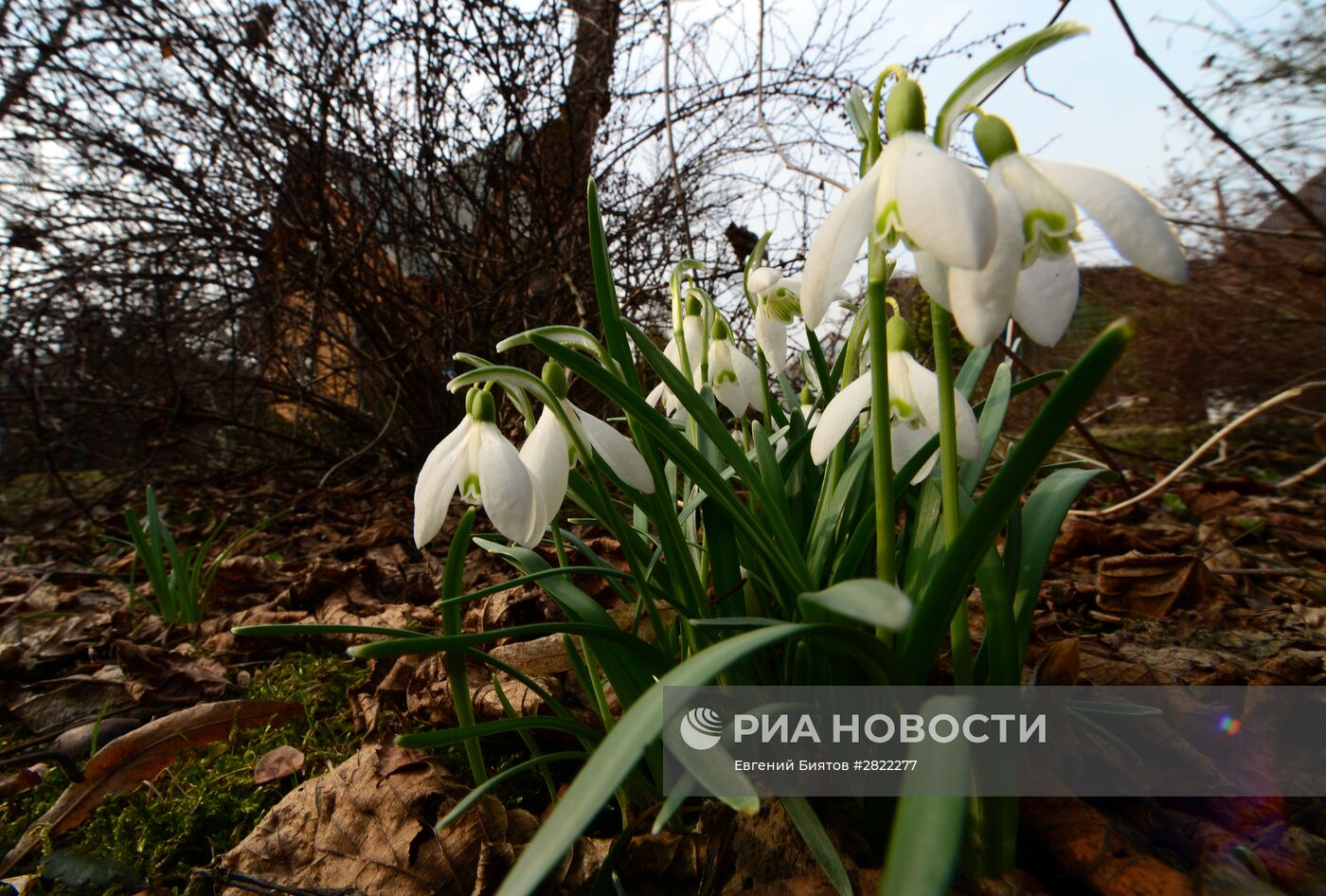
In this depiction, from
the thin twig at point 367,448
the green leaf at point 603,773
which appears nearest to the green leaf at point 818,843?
the green leaf at point 603,773

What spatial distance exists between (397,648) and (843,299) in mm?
930

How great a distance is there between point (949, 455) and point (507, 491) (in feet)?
1.53

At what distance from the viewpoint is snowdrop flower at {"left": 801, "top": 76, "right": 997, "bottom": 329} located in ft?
1.79

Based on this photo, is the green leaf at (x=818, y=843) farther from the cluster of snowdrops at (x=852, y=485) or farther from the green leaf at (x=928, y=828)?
the green leaf at (x=928, y=828)

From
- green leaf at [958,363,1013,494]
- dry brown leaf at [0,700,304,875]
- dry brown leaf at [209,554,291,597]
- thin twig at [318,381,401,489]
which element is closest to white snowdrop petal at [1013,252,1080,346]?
green leaf at [958,363,1013,494]

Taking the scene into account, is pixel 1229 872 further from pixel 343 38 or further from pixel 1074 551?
pixel 343 38

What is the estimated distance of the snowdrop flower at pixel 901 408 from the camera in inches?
33.7

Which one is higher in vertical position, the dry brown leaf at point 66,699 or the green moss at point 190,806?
the dry brown leaf at point 66,699

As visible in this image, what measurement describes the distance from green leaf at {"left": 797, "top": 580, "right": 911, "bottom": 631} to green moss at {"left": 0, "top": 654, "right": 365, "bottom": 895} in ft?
2.94

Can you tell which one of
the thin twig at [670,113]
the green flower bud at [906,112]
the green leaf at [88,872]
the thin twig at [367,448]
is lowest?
the green leaf at [88,872]

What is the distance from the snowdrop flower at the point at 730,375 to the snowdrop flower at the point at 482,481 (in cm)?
44

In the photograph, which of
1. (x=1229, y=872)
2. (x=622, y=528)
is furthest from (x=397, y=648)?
(x=1229, y=872)

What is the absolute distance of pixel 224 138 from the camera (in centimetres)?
327

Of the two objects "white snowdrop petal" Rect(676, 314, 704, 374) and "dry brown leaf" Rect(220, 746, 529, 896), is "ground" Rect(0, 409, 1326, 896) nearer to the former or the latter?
"dry brown leaf" Rect(220, 746, 529, 896)
